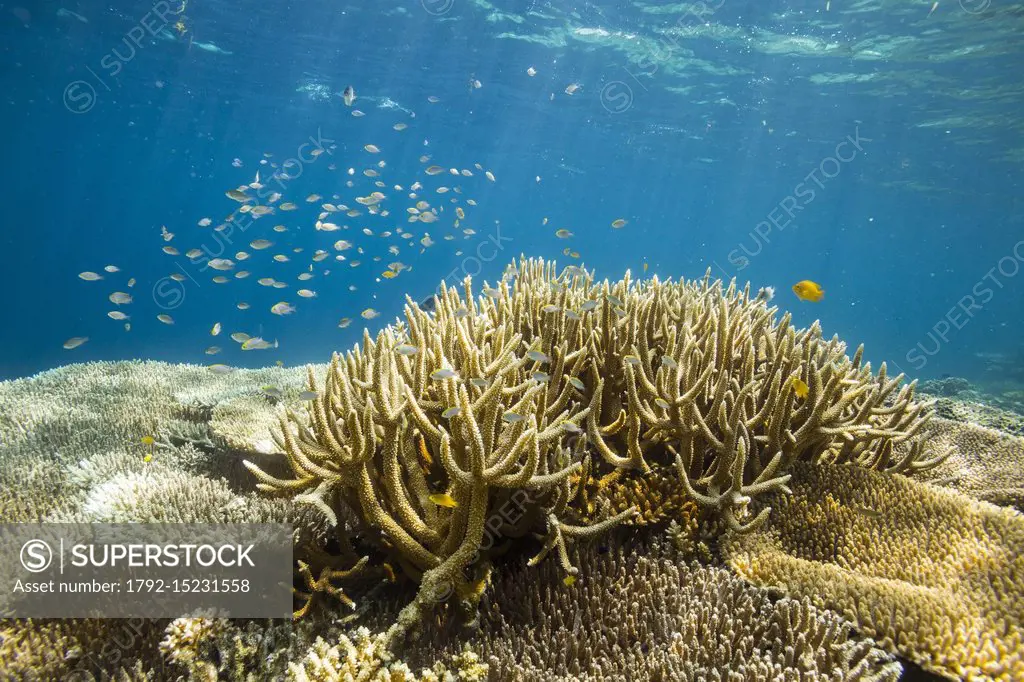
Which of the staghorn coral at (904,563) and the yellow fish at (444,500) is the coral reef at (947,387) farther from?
the yellow fish at (444,500)

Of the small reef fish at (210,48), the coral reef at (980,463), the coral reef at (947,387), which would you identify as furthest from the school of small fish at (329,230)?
the coral reef at (947,387)

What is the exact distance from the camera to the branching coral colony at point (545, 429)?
116 inches

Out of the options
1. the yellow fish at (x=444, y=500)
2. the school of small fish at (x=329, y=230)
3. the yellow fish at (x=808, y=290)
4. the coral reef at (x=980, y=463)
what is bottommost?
the coral reef at (x=980, y=463)

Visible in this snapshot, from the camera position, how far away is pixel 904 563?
11.1 feet

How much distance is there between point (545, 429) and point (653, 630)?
4.18ft

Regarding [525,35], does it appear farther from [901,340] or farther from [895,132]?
[901,340]

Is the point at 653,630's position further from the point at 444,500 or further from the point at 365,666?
the point at 365,666

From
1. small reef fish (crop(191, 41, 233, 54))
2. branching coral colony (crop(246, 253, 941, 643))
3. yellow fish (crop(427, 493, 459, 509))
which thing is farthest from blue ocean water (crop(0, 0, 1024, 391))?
yellow fish (crop(427, 493, 459, 509))

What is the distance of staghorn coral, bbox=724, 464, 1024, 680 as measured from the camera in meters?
2.68

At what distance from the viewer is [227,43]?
27047mm

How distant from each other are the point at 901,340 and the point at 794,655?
105235 millimetres

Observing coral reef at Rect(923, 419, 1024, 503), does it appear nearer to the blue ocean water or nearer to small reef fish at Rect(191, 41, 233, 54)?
the blue ocean water

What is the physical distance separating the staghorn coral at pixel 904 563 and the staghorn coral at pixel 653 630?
0.62ft

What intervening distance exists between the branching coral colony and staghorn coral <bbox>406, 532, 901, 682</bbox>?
0.75ft
